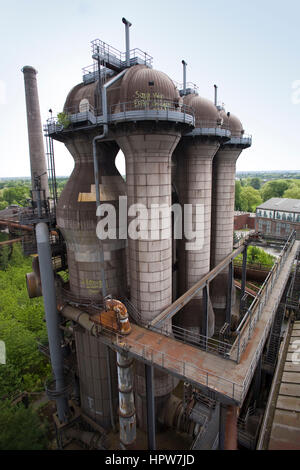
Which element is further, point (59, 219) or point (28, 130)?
point (28, 130)

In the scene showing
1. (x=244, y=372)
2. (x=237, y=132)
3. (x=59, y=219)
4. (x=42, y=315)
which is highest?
(x=237, y=132)

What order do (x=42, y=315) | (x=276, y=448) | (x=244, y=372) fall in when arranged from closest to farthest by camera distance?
(x=244, y=372) < (x=276, y=448) < (x=42, y=315)

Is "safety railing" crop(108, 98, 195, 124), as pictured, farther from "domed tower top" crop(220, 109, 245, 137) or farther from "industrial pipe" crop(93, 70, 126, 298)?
"domed tower top" crop(220, 109, 245, 137)

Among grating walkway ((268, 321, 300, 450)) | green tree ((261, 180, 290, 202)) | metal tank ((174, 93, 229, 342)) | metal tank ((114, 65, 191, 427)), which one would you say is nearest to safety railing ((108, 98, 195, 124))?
metal tank ((114, 65, 191, 427))

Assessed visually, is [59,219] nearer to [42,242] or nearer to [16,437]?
[42,242]

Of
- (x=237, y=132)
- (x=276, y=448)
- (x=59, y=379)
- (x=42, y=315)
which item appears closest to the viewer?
(x=276, y=448)

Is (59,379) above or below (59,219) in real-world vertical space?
below

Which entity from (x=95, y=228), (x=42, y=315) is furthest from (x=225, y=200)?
(x=42, y=315)
